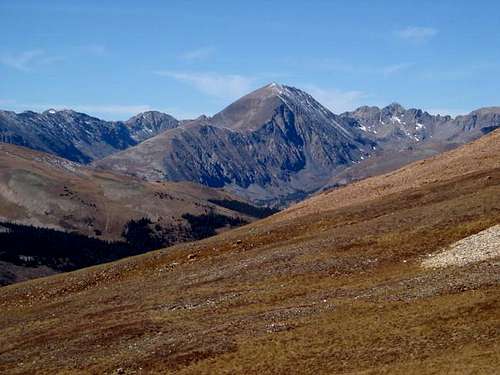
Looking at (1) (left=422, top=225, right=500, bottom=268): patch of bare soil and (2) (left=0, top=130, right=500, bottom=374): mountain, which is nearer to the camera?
(2) (left=0, top=130, right=500, bottom=374): mountain

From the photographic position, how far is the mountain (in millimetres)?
40562

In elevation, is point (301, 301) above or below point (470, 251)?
below

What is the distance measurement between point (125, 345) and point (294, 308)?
14.3 metres

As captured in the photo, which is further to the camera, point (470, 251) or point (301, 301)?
point (470, 251)

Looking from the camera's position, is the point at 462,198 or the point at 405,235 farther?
the point at 462,198

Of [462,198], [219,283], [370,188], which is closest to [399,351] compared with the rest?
[219,283]

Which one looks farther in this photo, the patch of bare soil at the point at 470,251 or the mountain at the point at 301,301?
the patch of bare soil at the point at 470,251

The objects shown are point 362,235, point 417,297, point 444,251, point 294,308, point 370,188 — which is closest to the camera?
point 417,297

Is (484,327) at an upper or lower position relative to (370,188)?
lower

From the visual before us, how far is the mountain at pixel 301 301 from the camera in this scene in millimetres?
40562

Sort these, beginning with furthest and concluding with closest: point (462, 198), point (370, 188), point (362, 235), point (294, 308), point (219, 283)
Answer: point (370, 188) < point (462, 198) < point (362, 235) < point (219, 283) < point (294, 308)

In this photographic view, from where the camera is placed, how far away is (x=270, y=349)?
1692 inches

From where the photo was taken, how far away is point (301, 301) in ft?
180

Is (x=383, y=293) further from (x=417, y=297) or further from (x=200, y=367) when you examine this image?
(x=200, y=367)
